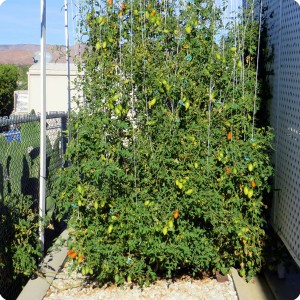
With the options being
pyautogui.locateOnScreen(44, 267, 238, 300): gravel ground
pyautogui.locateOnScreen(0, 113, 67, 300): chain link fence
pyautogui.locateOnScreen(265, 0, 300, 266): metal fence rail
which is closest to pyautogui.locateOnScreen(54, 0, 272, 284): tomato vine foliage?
pyautogui.locateOnScreen(44, 267, 238, 300): gravel ground

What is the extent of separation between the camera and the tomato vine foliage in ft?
13.3

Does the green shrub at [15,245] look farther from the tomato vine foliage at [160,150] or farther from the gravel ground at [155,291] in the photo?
the tomato vine foliage at [160,150]

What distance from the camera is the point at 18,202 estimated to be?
4.84 metres

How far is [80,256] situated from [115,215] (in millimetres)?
477

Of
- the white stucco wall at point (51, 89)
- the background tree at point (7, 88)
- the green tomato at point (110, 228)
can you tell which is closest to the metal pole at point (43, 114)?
the green tomato at point (110, 228)

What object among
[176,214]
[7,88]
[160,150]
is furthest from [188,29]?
[7,88]

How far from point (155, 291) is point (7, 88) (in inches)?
1295

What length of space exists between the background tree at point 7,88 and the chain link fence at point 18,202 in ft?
93.1

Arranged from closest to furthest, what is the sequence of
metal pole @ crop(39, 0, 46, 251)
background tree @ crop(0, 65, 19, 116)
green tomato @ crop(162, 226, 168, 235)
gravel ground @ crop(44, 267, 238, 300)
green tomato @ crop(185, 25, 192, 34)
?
green tomato @ crop(162, 226, 168, 235), green tomato @ crop(185, 25, 192, 34), gravel ground @ crop(44, 267, 238, 300), metal pole @ crop(39, 0, 46, 251), background tree @ crop(0, 65, 19, 116)

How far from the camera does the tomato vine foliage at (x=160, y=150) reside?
4066 mm

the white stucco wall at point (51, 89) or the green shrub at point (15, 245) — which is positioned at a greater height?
the white stucco wall at point (51, 89)

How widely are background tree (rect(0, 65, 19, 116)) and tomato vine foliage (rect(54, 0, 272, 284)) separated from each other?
2973 centimetres

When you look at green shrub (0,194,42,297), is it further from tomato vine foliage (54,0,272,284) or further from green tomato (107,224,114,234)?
green tomato (107,224,114,234)

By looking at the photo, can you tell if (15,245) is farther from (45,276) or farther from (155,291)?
(155,291)
